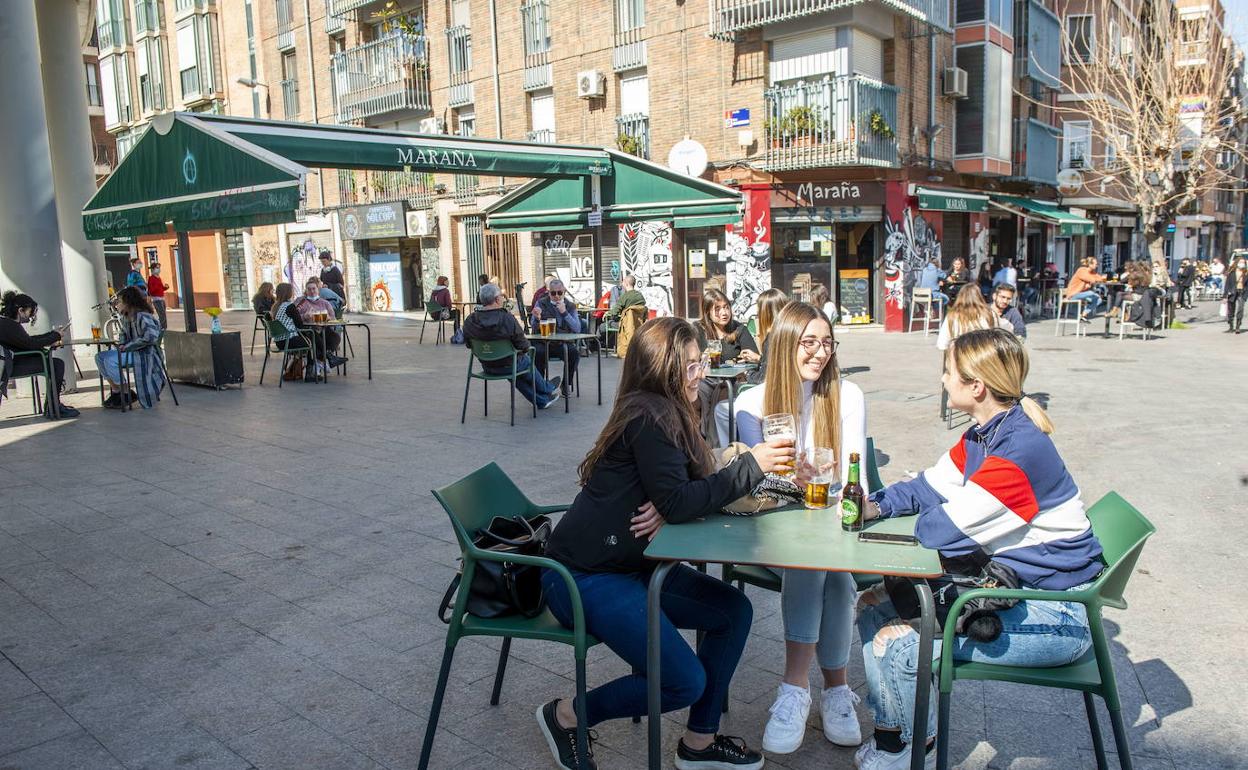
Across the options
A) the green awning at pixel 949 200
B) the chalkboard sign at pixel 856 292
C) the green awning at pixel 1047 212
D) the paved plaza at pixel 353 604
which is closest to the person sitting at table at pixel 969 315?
the paved plaza at pixel 353 604

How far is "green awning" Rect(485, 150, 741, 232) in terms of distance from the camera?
11.8 metres

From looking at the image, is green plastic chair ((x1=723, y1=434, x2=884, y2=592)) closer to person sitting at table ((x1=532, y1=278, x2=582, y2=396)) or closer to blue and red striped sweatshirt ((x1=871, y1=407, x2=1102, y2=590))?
blue and red striped sweatshirt ((x1=871, y1=407, x2=1102, y2=590))

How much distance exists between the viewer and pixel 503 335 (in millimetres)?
9227

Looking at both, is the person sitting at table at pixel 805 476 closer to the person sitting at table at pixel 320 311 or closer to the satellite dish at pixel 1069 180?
the person sitting at table at pixel 320 311

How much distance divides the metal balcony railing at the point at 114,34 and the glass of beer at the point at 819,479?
41.5m

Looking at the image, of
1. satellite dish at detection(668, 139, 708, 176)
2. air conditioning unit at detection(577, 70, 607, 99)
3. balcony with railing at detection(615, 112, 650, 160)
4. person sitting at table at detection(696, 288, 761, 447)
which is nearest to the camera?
Result: person sitting at table at detection(696, 288, 761, 447)

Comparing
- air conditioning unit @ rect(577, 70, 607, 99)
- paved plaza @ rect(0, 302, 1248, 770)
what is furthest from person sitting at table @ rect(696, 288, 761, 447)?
air conditioning unit @ rect(577, 70, 607, 99)

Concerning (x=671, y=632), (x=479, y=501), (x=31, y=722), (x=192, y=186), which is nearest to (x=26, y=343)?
(x=192, y=186)

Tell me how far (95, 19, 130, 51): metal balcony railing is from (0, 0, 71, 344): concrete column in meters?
29.0

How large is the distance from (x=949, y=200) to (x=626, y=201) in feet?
35.6

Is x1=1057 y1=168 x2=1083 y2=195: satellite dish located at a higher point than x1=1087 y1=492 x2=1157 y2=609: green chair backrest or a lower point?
higher

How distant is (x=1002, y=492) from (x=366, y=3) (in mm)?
28130

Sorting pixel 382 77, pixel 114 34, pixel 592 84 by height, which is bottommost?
pixel 592 84

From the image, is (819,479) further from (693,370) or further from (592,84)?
(592,84)
